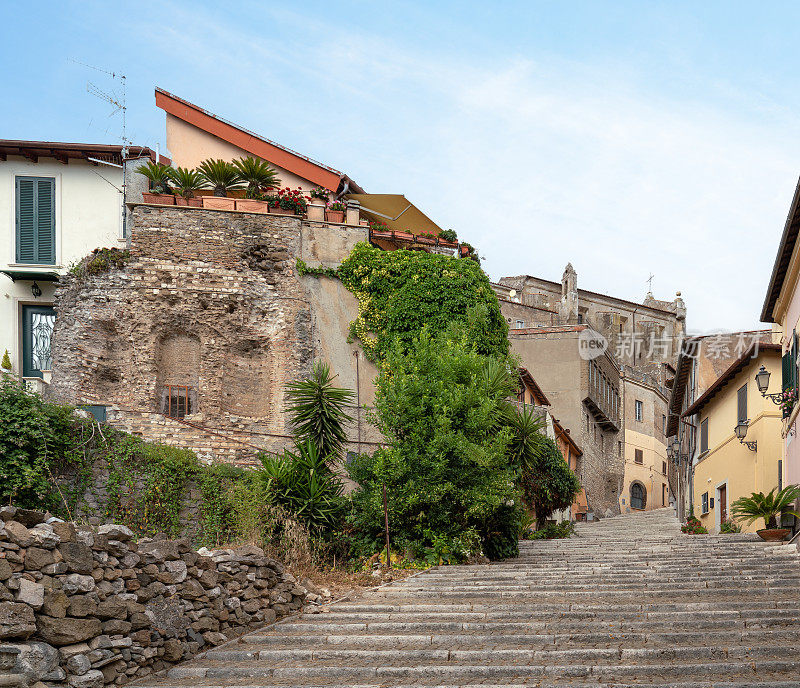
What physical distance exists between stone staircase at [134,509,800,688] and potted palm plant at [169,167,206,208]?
14605 millimetres

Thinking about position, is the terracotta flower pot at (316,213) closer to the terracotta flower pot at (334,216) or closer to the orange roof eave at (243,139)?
the terracotta flower pot at (334,216)

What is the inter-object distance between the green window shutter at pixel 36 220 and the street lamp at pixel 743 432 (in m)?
18.2

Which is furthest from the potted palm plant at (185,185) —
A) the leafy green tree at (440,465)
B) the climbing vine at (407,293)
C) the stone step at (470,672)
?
the stone step at (470,672)

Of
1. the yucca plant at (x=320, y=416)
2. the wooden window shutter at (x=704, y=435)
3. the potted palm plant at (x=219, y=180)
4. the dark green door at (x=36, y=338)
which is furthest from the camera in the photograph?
the wooden window shutter at (x=704, y=435)

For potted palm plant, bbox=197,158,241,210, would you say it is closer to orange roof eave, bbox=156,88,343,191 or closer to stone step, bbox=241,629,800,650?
orange roof eave, bbox=156,88,343,191

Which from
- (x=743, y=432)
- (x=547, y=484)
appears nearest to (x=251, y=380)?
(x=547, y=484)

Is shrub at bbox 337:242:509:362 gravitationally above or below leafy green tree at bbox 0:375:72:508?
above

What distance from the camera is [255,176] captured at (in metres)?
26.7

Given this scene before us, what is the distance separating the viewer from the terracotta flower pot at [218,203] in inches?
1027

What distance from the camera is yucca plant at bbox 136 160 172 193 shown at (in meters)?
25.9

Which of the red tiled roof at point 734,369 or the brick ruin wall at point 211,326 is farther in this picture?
the brick ruin wall at point 211,326

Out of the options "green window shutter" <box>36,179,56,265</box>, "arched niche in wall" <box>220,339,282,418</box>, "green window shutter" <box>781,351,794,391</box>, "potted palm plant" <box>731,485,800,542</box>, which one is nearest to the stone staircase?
"potted palm plant" <box>731,485,800,542</box>

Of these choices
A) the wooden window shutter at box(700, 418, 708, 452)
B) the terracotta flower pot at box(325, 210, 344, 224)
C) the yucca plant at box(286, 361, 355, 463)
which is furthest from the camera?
the wooden window shutter at box(700, 418, 708, 452)

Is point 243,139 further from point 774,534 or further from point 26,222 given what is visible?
point 774,534
